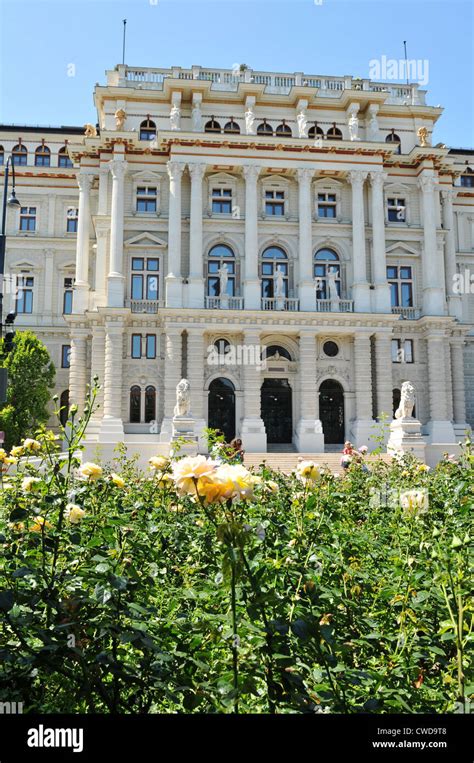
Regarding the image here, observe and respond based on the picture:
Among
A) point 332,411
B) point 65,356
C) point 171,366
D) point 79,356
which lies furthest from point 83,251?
point 332,411

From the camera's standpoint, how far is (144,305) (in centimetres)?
3453

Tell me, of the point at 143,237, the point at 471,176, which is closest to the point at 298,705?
the point at 143,237

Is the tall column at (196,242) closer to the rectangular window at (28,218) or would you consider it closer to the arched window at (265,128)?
the arched window at (265,128)

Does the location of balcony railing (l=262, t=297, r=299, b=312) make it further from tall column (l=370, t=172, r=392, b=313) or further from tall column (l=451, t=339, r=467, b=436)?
tall column (l=451, t=339, r=467, b=436)

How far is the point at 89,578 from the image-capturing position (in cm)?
343

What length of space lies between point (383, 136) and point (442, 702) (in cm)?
4105

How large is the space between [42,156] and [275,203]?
20073 millimetres

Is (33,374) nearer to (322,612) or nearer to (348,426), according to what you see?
(348,426)

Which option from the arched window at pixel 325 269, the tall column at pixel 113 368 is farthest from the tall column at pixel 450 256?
the tall column at pixel 113 368

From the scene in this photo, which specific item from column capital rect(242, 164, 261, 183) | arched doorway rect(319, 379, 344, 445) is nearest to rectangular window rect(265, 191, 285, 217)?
column capital rect(242, 164, 261, 183)

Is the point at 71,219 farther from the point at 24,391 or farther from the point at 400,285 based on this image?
the point at 400,285

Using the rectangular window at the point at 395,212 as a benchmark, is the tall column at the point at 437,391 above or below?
below

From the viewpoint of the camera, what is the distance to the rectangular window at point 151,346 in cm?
3419

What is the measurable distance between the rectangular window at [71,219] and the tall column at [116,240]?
30.9ft
